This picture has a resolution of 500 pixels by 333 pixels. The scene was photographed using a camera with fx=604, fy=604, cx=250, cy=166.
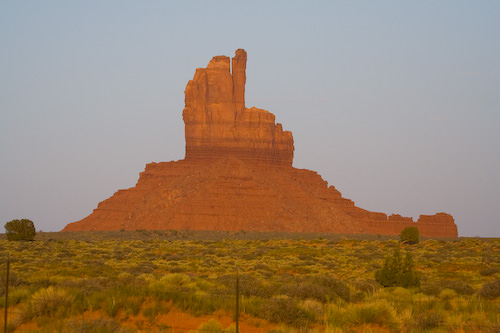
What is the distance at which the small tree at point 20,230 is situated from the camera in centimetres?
5512

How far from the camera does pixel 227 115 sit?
481 feet

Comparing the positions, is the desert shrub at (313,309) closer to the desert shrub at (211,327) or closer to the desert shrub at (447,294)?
the desert shrub at (211,327)

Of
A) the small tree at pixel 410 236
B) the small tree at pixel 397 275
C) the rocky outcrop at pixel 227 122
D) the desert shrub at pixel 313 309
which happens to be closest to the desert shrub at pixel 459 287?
the small tree at pixel 397 275

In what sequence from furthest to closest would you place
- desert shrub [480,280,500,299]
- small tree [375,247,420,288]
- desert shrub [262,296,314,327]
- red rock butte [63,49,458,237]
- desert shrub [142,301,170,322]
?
red rock butte [63,49,458,237]
small tree [375,247,420,288]
desert shrub [480,280,500,299]
desert shrub [142,301,170,322]
desert shrub [262,296,314,327]

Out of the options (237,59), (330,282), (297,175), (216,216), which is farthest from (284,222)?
(330,282)

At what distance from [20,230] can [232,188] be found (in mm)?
71342

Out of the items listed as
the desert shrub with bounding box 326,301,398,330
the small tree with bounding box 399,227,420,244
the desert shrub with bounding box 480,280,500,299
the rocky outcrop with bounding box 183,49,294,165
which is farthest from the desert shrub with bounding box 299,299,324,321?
the rocky outcrop with bounding box 183,49,294,165

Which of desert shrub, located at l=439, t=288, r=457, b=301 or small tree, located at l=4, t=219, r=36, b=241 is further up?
small tree, located at l=4, t=219, r=36, b=241

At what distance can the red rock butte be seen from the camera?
118 meters

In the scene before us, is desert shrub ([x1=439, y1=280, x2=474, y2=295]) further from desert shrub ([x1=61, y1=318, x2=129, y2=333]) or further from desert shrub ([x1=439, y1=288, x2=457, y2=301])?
desert shrub ([x1=61, y1=318, x2=129, y2=333])

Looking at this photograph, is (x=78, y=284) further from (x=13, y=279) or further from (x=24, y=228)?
(x=24, y=228)

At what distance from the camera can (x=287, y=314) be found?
42.2ft

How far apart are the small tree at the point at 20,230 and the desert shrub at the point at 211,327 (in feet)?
156

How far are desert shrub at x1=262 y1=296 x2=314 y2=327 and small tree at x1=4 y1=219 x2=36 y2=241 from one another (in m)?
47.1
